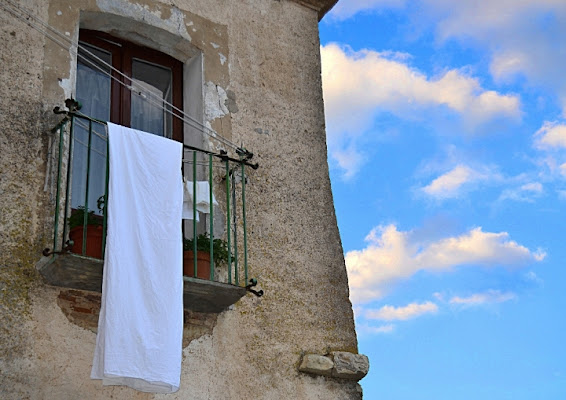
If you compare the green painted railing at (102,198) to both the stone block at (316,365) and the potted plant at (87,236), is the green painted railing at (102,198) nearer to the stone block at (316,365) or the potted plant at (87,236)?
the potted plant at (87,236)

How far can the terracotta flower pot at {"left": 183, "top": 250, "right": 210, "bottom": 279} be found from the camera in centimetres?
630

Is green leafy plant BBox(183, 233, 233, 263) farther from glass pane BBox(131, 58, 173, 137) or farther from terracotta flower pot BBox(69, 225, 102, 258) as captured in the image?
glass pane BBox(131, 58, 173, 137)

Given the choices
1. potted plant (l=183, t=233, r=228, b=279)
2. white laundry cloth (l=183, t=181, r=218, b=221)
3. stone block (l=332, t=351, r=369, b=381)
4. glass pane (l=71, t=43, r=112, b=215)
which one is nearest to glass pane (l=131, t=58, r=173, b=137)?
glass pane (l=71, t=43, r=112, b=215)

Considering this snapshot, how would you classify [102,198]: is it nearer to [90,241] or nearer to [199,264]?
[90,241]

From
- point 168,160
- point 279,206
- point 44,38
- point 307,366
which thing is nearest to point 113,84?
point 44,38

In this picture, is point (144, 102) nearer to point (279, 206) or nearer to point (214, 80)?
point (214, 80)

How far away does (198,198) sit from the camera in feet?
21.6

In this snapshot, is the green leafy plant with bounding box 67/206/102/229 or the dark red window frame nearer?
→ the green leafy plant with bounding box 67/206/102/229

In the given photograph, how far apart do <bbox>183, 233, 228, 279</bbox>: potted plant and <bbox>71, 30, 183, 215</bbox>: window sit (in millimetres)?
810

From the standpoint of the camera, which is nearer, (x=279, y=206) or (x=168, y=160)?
(x=168, y=160)

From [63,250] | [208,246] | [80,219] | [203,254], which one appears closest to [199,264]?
[203,254]

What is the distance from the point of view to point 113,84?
23.6ft

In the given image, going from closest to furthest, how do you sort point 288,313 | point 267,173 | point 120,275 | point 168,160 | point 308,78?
point 120,275
point 168,160
point 288,313
point 267,173
point 308,78

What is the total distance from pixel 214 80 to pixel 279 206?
1250 mm
